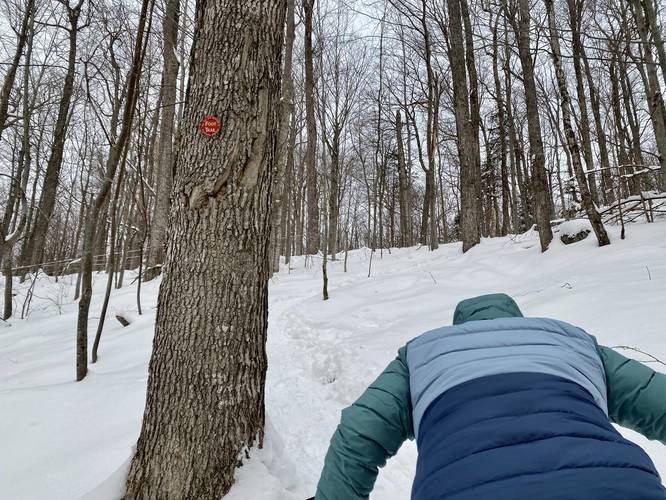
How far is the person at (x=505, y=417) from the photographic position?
0.72m

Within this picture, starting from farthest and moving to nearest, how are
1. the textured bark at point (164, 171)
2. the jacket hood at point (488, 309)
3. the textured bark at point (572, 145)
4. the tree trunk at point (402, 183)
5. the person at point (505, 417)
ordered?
1. the tree trunk at point (402, 183)
2. the textured bark at point (164, 171)
3. the textured bark at point (572, 145)
4. the jacket hood at point (488, 309)
5. the person at point (505, 417)

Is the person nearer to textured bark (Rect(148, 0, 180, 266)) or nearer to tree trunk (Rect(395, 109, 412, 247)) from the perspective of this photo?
textured bark (Rect(148, 0, 180, 266))

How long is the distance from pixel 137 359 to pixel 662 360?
15.6 feet

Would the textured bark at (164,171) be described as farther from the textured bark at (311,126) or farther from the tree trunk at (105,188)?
the tree trunk at (105,188)

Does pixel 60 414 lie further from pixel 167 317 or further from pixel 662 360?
pixel 662 360

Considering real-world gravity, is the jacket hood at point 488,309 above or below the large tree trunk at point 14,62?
below

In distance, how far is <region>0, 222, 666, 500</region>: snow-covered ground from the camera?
71.2 inches

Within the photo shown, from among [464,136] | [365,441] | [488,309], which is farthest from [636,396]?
[464,136]

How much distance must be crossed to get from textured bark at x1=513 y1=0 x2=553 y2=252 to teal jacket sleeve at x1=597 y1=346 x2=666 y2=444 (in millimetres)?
6402

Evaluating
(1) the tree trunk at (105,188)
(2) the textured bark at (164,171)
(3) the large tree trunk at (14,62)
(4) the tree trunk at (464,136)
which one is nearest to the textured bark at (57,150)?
(3) the large tree trunk at (14,62)

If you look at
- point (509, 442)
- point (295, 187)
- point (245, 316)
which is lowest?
point (509, 442)

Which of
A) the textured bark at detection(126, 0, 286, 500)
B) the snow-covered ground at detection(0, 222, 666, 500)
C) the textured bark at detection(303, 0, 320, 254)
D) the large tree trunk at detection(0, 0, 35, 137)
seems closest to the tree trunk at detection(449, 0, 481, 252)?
the snow-covered ground at detection(0, 222, 666, 500)

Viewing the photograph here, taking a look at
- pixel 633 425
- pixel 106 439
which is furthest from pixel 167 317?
pixel 633 425

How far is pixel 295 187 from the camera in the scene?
65.2 ft
